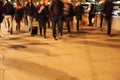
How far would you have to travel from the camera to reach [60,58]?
29.0 feet

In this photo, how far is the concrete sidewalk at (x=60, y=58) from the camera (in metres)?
7.07

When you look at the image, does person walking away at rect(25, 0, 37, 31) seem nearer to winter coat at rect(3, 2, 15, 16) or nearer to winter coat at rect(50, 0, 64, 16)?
winter coat at rect(3, 2, 15, 16)

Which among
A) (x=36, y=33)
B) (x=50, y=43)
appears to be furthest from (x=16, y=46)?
(x=36, y=33)

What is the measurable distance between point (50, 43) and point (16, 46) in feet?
4.65

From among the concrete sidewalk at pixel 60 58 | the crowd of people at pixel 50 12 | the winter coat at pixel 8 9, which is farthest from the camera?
the winter coat at pixel 8 9

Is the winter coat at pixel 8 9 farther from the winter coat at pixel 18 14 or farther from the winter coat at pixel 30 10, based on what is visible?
the winter coat at pixel 30 10

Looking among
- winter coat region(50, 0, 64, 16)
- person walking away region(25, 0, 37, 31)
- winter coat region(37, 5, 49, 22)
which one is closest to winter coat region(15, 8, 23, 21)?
person walking away region(25, 0, 37, 31)

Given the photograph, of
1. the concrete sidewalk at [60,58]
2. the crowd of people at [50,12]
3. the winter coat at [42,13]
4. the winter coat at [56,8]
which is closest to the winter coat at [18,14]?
the crowd of people at [50,12]

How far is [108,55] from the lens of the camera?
30.2 feet

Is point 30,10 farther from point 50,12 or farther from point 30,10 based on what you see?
point 50,12

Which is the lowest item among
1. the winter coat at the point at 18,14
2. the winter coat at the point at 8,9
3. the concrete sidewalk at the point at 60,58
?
the concrete sidewalk at the point at 60,58

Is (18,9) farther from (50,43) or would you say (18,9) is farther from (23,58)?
(23,58)

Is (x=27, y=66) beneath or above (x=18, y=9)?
beneath

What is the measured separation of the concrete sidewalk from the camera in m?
7.07
